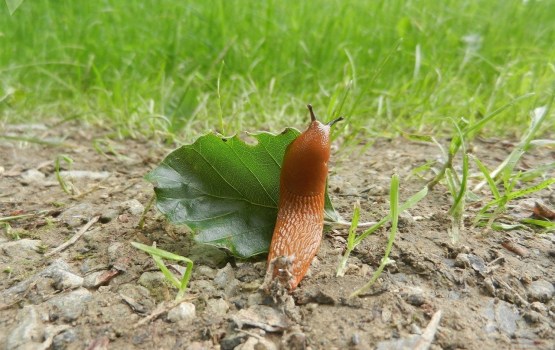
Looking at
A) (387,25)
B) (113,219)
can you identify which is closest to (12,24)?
(387,25)

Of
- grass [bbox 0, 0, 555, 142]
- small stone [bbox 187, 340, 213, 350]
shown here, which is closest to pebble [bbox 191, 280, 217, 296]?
small stone [bbox 187, 340, 213, 350]

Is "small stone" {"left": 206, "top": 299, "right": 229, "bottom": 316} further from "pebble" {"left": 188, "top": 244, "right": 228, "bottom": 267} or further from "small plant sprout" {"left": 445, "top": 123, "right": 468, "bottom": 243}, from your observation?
"small plant sprout" {"left": 445, "top": 123, "right": 468, "bottom": 243}

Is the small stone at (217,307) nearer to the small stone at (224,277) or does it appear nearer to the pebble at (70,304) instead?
the small stone at (224,277)

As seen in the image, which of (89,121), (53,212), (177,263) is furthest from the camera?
(89,121)

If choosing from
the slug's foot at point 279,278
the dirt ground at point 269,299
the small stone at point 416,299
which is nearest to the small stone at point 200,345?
the dirt ground at point 269,299

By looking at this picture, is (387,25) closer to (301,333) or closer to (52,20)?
(52,20)

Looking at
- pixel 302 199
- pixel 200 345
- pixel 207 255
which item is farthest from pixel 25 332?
pixel 302 199

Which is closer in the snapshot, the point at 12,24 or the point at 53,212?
the point at 53,212
